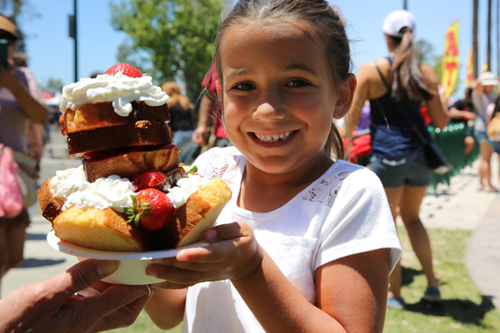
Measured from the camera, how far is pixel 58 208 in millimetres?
1496

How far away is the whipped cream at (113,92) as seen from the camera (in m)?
1.42

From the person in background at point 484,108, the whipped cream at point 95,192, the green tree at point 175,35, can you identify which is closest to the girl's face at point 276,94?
the whipped cream at point 95,192

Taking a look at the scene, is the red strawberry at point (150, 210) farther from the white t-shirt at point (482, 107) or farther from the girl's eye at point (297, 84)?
the white t-shirt at point (482, 107)

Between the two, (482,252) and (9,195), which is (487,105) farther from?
(9,195)

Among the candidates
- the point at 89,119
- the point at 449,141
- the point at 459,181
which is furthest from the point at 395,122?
the point at 459,181

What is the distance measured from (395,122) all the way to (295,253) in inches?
116

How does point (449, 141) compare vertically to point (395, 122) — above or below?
below

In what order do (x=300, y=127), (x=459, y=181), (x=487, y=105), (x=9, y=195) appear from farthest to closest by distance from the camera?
1. (x=459, y=181)
2. (x=487, y=105)
3. (x=9, y=195)
4. (x=300, y=127)

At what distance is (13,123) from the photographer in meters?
3.73

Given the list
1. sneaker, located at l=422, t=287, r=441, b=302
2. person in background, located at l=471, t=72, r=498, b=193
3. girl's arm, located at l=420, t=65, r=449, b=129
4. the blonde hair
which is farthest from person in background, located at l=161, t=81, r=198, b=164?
person in background, located at l=471, t=72, r=498, b=193

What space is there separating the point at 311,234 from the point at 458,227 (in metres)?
6.67

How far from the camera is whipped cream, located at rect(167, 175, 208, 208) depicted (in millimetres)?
1361

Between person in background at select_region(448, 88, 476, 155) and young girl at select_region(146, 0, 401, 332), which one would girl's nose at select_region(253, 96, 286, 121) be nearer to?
young girl at select_region(146, 0, 401, 332)

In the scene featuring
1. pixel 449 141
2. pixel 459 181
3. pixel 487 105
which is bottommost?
pixel 459 181
